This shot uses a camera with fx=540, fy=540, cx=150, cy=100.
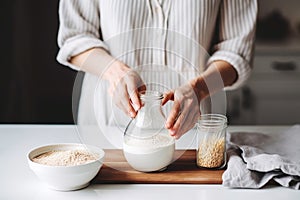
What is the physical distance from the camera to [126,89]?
1169 mm

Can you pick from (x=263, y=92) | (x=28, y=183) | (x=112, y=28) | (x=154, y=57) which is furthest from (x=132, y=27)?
(x=263, y=92)

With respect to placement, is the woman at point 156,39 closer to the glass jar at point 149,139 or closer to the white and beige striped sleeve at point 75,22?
the white and beige striped sleeve at point 75,22

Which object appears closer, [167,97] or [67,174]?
[67,174]

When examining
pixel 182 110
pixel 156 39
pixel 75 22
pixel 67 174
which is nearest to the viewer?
pixel 67 174

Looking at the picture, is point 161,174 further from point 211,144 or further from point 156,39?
point 156,39

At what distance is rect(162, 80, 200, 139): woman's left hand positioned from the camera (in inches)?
44.0

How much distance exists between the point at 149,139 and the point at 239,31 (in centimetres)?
58

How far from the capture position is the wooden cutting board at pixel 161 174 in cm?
111

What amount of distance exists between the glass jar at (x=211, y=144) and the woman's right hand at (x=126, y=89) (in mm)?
157

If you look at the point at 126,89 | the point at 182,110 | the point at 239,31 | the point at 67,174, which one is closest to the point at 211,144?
the point at 182,110

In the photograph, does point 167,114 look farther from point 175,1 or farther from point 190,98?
point 175,1

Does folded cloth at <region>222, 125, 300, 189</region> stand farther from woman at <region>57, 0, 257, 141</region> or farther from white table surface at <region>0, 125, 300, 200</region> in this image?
woman at <region>57, 0, 257, 141</region>

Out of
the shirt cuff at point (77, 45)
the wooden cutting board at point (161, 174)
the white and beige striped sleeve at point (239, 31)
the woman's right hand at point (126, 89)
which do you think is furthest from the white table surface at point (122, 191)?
the white and beige striped sleeve at point (239, 31)

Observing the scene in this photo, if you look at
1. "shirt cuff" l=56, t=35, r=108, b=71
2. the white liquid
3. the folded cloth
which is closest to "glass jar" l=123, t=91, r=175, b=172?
the white liquid
